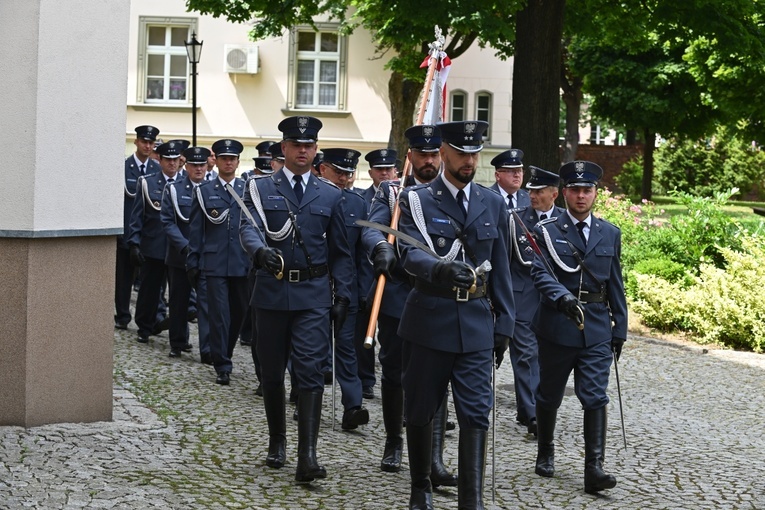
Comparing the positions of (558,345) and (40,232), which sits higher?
(40,232)

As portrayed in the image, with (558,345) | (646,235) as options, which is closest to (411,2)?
(646,235)

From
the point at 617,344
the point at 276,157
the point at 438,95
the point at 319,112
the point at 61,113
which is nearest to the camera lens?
the point at 617,344

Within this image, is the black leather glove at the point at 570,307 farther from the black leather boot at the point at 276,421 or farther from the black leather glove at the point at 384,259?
the black leather boot at the point at 276,421

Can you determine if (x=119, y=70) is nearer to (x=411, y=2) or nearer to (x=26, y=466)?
(x=26, y=466)

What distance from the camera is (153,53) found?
3525 centimetres

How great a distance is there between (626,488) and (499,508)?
3.64 ft

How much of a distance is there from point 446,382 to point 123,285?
8.29 metres

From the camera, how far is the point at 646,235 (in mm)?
18250

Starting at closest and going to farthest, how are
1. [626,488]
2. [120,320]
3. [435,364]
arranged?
[435,364] → [626,488] → [120,320]

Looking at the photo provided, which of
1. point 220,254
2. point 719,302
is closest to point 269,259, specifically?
point 220,254

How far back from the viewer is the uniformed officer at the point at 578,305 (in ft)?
26.2

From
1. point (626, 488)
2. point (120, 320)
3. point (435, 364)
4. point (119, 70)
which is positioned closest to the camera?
point (435, 364)

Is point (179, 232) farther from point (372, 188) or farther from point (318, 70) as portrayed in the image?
point (318, 70)

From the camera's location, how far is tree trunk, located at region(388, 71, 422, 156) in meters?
31.4
